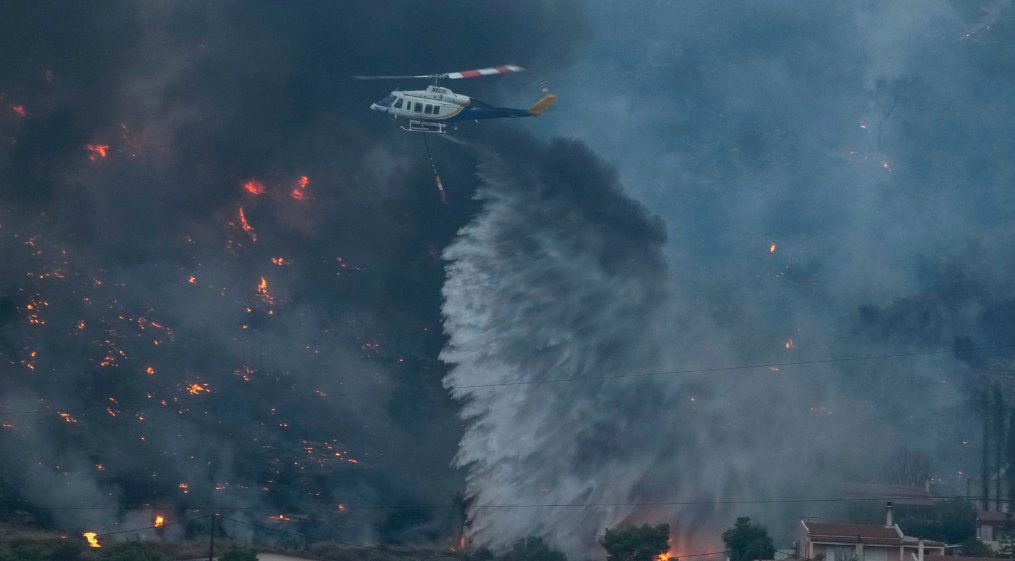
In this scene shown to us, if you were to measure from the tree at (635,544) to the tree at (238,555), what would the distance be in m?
17.6

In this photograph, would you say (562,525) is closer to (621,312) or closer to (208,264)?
(621,312)

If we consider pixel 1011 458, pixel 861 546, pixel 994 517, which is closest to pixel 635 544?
pixel 861 546

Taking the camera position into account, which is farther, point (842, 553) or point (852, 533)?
point (852, 533)

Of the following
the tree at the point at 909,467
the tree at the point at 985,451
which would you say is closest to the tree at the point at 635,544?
the tree at the point at 909,467

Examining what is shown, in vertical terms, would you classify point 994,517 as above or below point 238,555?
above

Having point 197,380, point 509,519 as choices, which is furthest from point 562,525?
point 197,380

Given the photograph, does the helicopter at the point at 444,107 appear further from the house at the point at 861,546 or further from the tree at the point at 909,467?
the tree at the point at 909,467

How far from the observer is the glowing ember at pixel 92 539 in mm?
64250

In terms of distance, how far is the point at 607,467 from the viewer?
229 feet

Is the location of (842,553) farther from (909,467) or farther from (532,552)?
(909,467)

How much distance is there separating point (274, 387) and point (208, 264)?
24.4 ft

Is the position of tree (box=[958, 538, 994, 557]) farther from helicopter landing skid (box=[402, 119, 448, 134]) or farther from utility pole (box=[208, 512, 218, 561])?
utility pole (box=[208, 512, 218, 561])

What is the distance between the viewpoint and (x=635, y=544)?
2581 inches

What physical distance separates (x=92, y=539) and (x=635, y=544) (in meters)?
27.1
